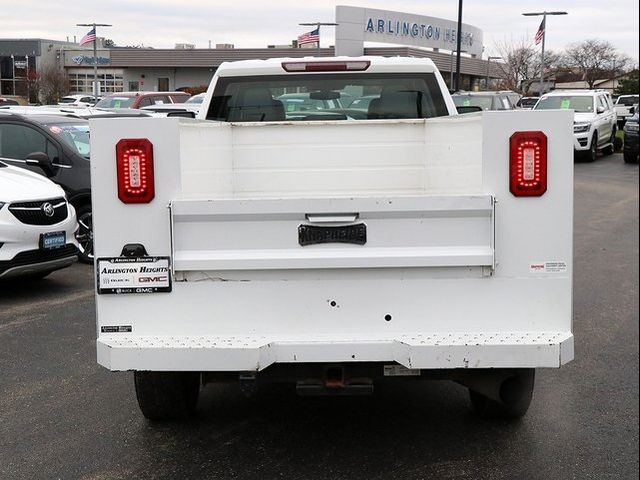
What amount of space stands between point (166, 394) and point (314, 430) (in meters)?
0.88

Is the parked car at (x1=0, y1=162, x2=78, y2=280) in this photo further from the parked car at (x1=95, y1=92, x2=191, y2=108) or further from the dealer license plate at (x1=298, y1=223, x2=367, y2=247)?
the parked car at (x1=95, y1=92, x2=191, y2=108)

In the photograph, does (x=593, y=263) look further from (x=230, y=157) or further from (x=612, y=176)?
(x=612, y=176)

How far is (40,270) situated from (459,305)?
19.4 feet

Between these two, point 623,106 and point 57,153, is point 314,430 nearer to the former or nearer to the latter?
point 57,153

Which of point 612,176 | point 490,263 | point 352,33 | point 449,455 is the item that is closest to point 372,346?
point 490,263

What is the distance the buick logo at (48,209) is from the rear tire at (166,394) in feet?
14.7

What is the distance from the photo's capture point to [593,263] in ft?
33.9

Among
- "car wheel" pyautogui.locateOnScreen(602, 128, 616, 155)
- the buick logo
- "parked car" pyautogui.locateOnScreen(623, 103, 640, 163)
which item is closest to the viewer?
the buick logo

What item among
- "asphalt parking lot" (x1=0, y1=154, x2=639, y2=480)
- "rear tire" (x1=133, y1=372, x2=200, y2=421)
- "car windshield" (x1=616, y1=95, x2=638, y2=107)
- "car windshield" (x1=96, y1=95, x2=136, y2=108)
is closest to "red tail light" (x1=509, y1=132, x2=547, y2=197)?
"asphalt parking lot" (x1=0, y1=154, x2=639, y2=480)

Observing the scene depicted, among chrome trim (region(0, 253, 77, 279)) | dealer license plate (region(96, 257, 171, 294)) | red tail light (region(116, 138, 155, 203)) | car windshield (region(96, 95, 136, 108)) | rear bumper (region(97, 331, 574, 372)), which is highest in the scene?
car windshield (region(96, 95, 136, 108))

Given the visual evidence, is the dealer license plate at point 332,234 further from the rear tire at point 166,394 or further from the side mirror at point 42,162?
the side mirror at point 42,162

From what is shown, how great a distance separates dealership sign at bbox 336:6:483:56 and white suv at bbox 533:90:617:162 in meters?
27.2

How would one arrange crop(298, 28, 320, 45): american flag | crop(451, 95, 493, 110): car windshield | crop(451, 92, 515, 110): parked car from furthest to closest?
crop(298, 28, 320, 45): american flag < crop(451, 95, 493, 110): car windshield < crop(451, 92, 515, 110): parked car

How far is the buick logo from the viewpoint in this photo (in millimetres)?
8847
